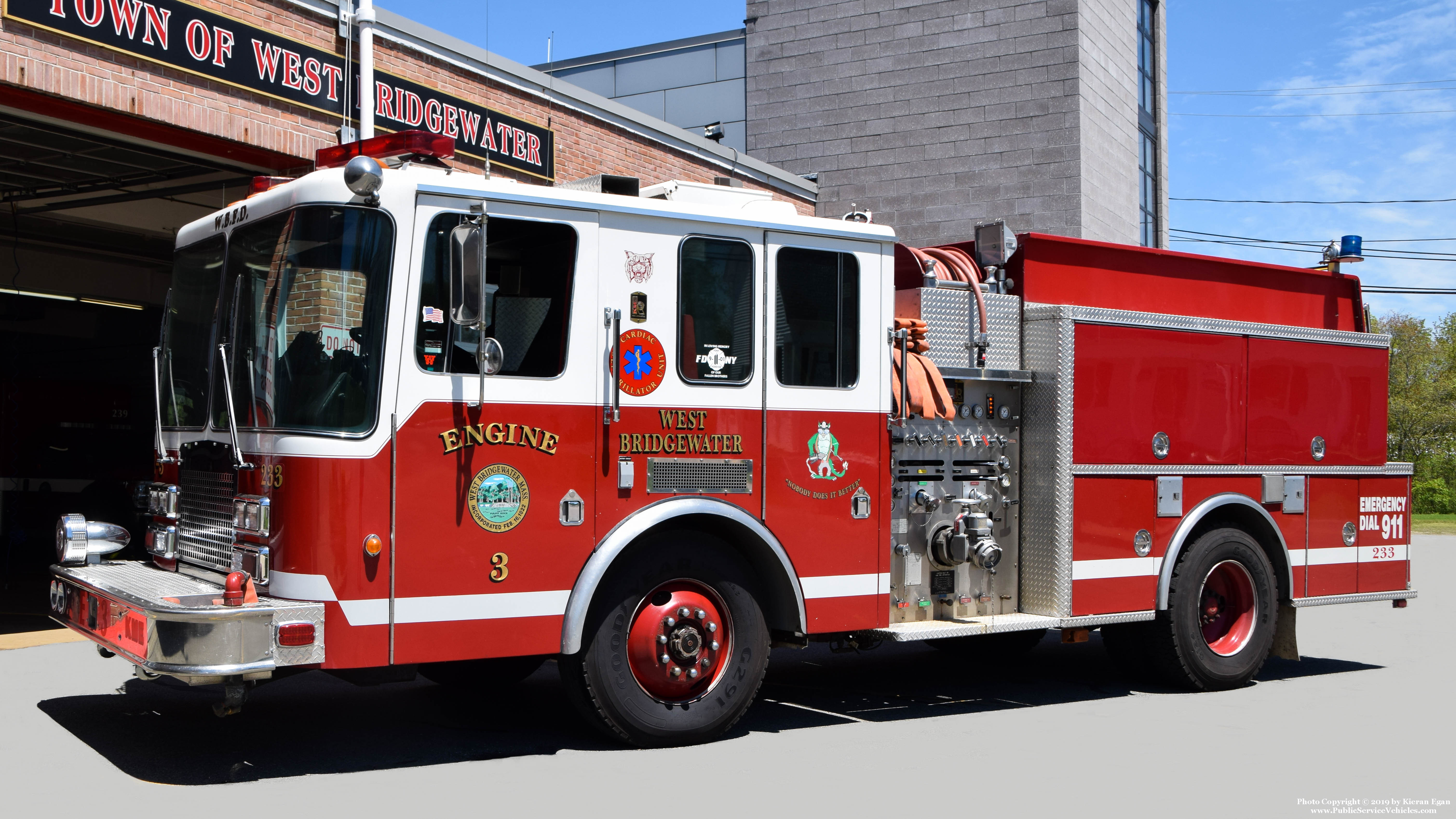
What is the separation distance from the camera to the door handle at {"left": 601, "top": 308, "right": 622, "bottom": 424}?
6.05m

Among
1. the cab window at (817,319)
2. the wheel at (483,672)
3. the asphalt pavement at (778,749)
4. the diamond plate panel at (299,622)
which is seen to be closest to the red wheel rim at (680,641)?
the asphalt pavement at (778,749)

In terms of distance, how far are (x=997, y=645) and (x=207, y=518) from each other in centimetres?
616

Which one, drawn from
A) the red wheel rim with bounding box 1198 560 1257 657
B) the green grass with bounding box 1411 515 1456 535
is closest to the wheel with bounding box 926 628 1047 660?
the red wheel rim with bounding box 1198 560 1257 657

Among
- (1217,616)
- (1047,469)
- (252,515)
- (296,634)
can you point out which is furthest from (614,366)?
(1217,616)

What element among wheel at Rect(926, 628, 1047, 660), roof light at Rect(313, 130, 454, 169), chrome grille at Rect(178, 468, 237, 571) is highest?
roof light at Rect(313, 130, 454, 169)

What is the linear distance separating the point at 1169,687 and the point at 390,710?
508cm

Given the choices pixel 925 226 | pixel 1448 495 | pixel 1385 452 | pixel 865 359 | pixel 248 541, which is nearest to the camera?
pixel 248 541

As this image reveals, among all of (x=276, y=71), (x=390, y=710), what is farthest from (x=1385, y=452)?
(x=276, y=71)

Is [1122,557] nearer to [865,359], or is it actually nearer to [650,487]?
[865,359]

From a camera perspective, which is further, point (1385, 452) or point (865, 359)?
point (1385, 452)

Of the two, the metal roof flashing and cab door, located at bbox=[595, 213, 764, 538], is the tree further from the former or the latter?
cab door, located at bbox=[595, 213, 764, 538]

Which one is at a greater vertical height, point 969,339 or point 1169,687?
point 969,339

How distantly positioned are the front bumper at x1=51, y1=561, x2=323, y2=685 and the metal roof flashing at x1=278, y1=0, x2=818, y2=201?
7.02m

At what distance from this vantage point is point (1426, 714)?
25.3 feet
